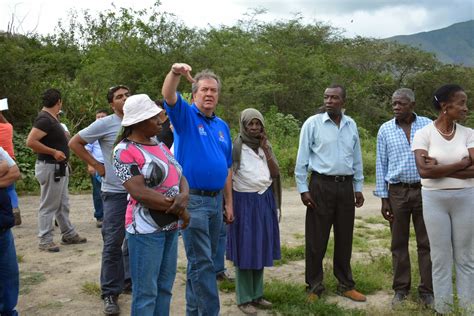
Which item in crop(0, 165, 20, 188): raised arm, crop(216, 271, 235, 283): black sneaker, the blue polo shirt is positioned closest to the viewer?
crop(0, 165, 20, 188): raised arm

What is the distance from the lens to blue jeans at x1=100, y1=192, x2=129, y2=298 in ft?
14.9

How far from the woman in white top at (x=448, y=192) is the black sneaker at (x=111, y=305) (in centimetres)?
282

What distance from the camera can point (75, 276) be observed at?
5.52 metres

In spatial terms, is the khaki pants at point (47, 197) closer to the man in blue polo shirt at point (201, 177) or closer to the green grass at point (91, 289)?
the green grass at point (91, 289)

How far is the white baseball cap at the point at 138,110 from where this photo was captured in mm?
3363

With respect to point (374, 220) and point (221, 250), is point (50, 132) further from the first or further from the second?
point (374, 220)

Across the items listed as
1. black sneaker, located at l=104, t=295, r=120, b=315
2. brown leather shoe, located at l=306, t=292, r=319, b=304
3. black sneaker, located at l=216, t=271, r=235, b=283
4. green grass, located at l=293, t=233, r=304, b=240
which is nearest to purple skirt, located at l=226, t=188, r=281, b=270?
brown leather shoe, located at l=306, t=292, r=319, b=304

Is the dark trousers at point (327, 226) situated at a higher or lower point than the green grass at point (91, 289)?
higher

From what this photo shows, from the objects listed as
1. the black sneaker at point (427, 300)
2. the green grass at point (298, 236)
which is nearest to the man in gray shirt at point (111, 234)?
the black sneaker at point (427, 300)

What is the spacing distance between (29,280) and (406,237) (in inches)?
154

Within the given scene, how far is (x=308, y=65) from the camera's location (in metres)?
21.7

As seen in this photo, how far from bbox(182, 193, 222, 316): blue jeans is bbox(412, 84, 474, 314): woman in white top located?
6.04 ft

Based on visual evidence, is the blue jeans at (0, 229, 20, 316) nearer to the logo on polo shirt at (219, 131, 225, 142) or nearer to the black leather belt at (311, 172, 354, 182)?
the logo on polo shirt at (219, 131, 225, 142)

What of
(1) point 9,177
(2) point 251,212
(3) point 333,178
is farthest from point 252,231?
(1) point 9,177
